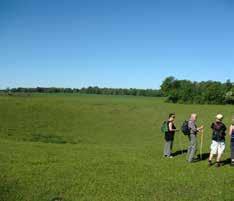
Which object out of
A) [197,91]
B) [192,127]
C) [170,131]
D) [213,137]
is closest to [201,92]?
[197,91]

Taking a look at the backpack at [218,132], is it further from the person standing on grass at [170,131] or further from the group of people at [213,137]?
the person standing on grass at [170,131]

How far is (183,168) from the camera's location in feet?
53.3

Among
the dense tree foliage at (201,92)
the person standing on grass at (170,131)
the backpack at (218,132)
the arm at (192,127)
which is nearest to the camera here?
the backpack at (218,132)

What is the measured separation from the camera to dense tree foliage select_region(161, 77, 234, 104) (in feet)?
419

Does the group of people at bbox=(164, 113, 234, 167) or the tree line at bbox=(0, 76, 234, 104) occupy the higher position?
the tree line at bbox=(0, 76, 234, 104)

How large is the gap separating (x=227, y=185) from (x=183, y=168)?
119 inches

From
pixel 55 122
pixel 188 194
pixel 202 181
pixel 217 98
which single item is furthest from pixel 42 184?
pixel 217 98

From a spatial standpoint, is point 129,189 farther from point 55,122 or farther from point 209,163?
point 55,122

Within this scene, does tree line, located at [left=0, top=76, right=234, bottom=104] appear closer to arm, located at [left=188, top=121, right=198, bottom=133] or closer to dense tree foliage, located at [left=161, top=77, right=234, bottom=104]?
dense tree foliage, located at [left=161, top=77, right=234, bottom=104]

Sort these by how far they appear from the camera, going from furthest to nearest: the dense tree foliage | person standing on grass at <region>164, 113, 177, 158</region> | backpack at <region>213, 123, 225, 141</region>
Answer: the dense tree foliage < person standing on grass at <region>164, 113, 177, 158</region> < backpack at <region>213, 123, 225, 141</region>

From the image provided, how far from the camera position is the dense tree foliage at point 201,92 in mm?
127750

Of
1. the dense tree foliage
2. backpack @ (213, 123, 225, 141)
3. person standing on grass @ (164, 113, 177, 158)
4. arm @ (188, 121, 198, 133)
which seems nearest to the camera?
backpack @ (213, 123, 225, 141)

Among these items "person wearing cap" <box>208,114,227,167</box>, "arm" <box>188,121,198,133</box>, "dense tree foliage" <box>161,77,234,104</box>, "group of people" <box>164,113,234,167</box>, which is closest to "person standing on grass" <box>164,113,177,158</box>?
"group of people" <box>164,113,234,167</box>

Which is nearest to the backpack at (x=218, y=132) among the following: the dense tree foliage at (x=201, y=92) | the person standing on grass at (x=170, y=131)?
the person standing on grass at (x=170, y=131)
